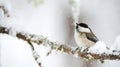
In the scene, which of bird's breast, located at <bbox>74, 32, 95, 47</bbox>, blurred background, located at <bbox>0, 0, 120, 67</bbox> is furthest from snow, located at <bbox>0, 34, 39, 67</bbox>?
bird's breast, located at <bbox>74, 32, 95, 47</bbox>

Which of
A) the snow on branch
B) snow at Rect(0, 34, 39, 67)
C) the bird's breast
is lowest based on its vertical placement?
snow at Rect(0, 34, 39, 67)

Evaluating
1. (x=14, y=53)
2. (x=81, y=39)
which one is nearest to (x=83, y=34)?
(x=81, y=39)

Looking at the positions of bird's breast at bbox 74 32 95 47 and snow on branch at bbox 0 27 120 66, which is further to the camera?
bird's breast at bbox 74 32 95 47

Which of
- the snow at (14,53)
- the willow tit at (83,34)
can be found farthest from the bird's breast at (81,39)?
the snow at (14,53)

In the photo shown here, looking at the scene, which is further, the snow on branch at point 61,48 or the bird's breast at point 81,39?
the bird's breast at point 81,39

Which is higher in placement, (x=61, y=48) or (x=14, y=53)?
(x=61, y=48)

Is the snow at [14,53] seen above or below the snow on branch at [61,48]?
below

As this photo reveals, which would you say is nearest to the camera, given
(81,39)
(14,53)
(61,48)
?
(61,48)

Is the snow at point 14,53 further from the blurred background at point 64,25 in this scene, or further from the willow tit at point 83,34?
the willow tit at point 83,34

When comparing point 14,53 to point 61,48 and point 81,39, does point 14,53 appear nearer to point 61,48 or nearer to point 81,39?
point 81,39

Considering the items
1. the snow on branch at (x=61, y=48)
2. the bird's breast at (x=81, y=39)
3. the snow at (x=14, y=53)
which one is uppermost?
the snow on branch at (x=61, y=48)

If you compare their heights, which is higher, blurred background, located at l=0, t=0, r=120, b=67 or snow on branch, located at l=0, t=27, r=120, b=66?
snow on branch, located at l=0, t=27, r=120, b=66

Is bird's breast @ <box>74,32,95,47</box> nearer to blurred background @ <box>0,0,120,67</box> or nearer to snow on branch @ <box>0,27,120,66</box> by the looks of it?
blurred background @ <box>0,0,120,67</box>

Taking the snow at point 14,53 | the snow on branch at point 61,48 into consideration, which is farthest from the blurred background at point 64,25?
the snow on branch at point 61,48
